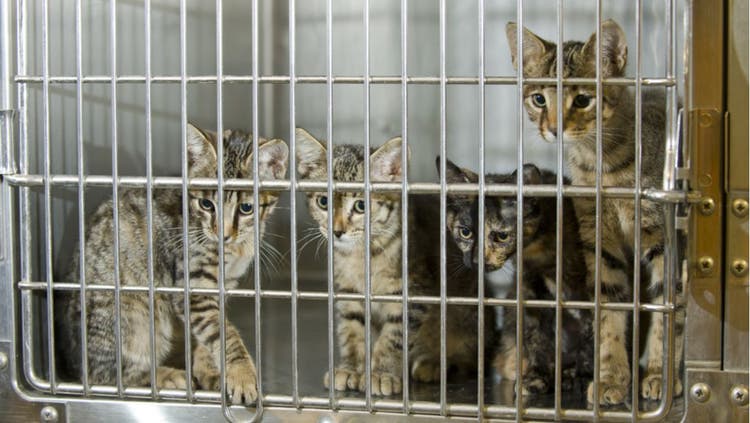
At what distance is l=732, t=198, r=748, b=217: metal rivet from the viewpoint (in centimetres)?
120

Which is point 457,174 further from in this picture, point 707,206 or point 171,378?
point 171,378

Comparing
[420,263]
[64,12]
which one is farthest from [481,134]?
[64,12]

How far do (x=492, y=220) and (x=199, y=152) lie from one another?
0.52 m

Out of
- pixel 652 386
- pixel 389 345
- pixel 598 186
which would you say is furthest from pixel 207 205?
pixel 652 386

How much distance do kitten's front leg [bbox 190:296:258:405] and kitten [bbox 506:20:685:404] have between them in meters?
0.56

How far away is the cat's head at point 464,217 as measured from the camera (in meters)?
1.57

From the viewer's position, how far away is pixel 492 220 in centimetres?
153

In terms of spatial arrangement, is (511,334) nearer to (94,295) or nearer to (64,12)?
(94,295)

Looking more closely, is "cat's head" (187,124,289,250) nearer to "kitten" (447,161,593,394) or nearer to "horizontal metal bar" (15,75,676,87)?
"horizontal metal bar" (15,75,676,87)

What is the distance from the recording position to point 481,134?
120 cm

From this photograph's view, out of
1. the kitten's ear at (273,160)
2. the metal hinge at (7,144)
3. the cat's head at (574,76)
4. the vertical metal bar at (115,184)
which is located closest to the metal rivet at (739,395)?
the cat's head at (574,76)

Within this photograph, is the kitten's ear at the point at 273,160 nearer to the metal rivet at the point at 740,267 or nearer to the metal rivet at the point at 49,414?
the metal rivet at the point at 49,414

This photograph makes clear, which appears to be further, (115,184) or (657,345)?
(657,345)

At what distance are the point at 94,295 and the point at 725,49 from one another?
1.12 meters
